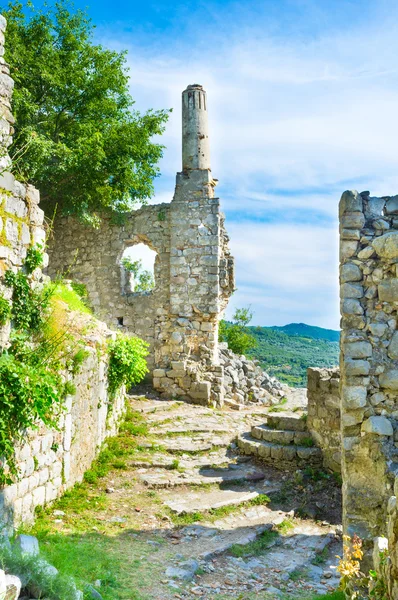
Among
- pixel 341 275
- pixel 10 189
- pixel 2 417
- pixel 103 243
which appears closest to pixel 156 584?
pixel 2 417

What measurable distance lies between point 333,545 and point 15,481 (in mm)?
4399

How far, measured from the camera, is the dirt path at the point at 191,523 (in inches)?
211

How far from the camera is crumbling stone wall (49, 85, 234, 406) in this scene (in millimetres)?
13711

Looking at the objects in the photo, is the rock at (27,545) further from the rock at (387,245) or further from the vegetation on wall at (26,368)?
the rock at (387,245)

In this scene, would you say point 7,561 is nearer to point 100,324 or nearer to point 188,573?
point 188,573

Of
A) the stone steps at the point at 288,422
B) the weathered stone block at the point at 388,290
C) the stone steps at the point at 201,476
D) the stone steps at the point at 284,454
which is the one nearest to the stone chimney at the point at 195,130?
the stone steps at the point at 288,422

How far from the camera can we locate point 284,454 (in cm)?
966

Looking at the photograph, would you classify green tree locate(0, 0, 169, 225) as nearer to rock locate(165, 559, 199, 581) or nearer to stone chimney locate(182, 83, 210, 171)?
stone chimney locate(182, 83, 210, 171)

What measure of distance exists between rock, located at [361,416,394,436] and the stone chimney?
1014cm

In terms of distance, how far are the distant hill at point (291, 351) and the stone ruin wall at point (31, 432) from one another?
518 inches

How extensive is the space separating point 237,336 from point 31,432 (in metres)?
15.3

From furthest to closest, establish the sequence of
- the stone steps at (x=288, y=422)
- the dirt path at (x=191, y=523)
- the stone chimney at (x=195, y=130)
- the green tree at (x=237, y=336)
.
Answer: the green tree at (x=237, y=336)
the stone chimney at (x=195, y=130)
the stone steps at (x=288, y=422)
the dirt path at (x=191, y=523)

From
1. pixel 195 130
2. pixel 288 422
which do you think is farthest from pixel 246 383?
pixel 195 130

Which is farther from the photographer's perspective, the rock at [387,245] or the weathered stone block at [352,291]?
the weathered stone block at [352,291]
